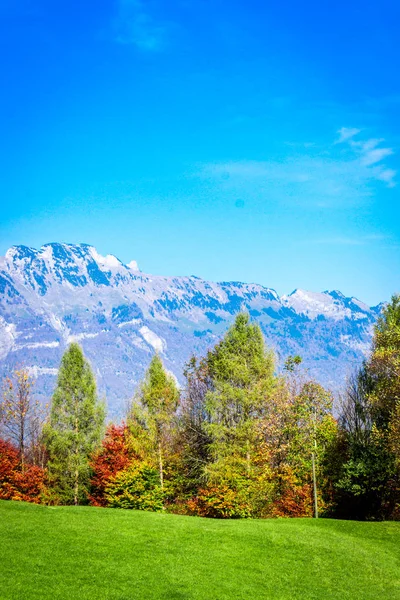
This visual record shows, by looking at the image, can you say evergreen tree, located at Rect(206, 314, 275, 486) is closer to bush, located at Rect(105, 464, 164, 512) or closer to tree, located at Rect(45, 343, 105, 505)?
bush, located at Rect(105, 464, 164, 512)

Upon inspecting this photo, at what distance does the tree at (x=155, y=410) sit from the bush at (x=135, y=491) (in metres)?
2.33

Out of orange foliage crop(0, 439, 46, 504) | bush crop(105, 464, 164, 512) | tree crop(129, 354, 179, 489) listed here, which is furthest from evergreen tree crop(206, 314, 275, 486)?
orange foliage crop(0, 439, 46, 504)

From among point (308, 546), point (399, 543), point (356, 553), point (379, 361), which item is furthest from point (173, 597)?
point (379, 361)

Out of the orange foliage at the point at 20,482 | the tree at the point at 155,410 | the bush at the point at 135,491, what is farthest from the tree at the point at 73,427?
the bush at the point at 135,491

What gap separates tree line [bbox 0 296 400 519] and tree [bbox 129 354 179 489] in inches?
4.7

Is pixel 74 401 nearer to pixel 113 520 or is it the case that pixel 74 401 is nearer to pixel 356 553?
pixel 113 520

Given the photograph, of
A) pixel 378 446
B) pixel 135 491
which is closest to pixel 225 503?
pixel 135 491

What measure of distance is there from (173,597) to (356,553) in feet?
41.2

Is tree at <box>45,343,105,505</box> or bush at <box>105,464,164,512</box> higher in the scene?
tree at <box>45,343,105,505</box>

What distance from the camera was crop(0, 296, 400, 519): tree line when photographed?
41.4 m

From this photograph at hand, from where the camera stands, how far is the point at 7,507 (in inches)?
Answer: 1149

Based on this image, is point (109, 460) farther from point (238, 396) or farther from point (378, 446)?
point (378, 446)

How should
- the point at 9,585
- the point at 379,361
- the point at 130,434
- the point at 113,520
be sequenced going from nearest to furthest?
the point at 9,585, the point at 113,520, the point at 379,361, the point at 130,434

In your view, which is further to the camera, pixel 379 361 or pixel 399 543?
pixel 379 361
